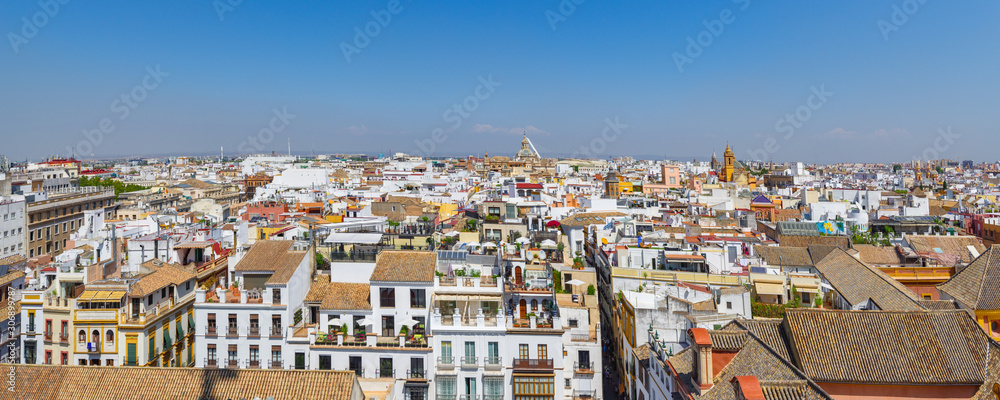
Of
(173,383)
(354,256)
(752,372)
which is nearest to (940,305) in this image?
(752,372)

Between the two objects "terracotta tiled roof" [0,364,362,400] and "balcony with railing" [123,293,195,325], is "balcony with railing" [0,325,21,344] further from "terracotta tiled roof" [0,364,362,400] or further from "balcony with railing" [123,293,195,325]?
"terracotta tiled roof" [0,364,362,400]

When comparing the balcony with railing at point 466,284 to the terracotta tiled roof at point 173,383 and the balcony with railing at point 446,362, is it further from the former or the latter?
the terracotta tiled roof at point 173,383

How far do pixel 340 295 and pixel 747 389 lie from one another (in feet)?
47.6

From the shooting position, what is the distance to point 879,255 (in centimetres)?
3203

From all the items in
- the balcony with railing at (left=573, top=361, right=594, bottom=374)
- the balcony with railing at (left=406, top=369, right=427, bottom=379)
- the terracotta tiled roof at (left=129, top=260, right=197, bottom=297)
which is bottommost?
the balcony with railing at (left=573, top=361, right=594, bottom=374)

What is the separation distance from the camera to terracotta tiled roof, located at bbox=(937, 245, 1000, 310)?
1981 centimetres

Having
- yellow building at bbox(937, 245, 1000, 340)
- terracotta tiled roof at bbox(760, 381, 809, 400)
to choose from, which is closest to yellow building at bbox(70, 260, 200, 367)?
terracotta tiled roof at bbox(760, 381, 809, 400)

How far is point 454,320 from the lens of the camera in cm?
1998

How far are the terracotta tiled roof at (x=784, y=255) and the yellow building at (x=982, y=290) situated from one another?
951cm

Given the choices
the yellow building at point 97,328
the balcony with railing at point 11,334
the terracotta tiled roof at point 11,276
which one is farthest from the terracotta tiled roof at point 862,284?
the terracotta tiled roof at point 11,276

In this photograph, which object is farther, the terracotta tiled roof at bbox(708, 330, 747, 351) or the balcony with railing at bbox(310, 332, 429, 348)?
the balcony with railing at bbox(310, 332, 429, 348)

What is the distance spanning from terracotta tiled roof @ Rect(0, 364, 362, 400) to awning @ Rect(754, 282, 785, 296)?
16548 millimetres

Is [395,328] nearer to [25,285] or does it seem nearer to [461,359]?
[461,359]

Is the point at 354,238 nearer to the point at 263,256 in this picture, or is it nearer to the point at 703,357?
the point at 263,256
